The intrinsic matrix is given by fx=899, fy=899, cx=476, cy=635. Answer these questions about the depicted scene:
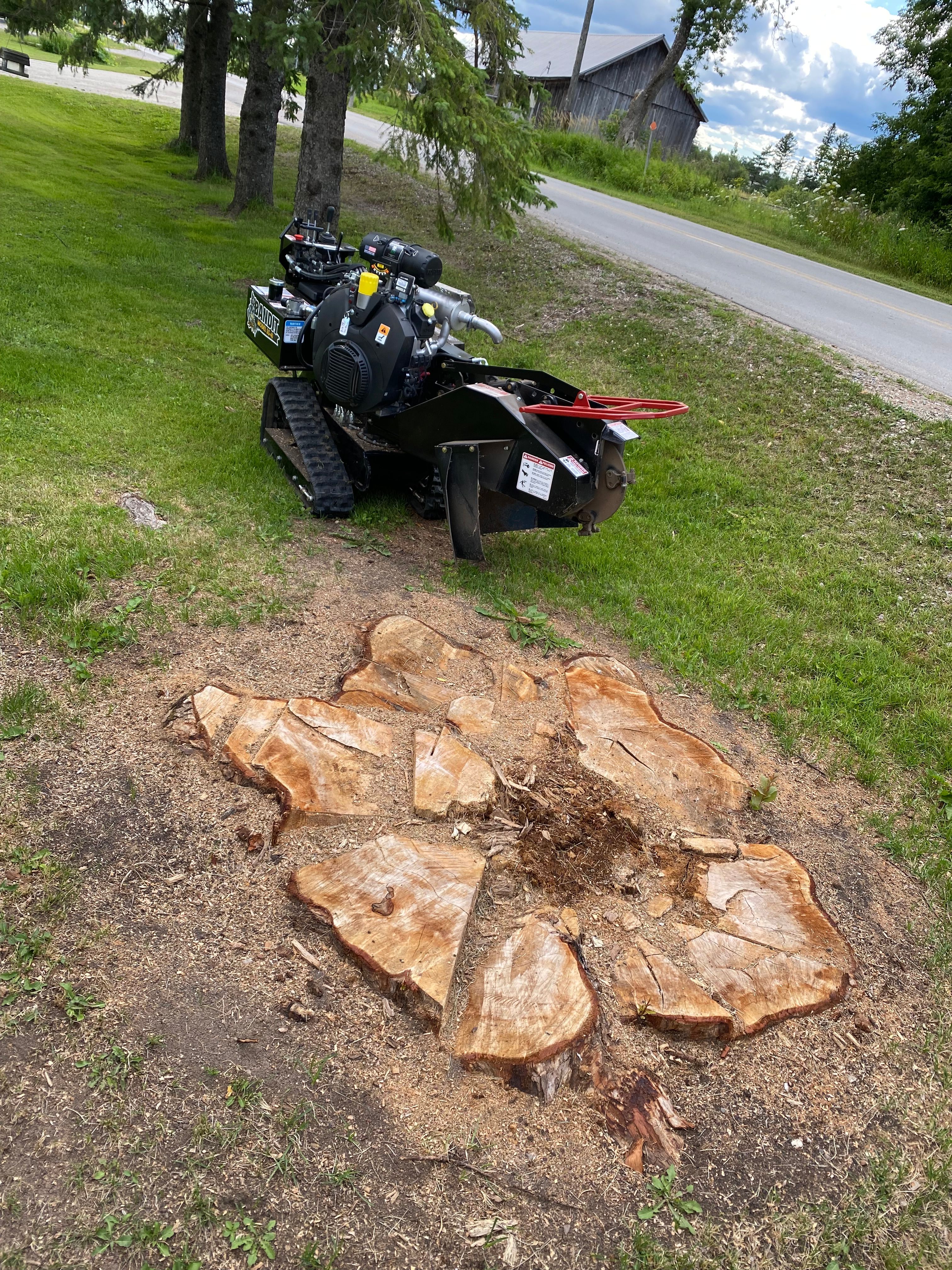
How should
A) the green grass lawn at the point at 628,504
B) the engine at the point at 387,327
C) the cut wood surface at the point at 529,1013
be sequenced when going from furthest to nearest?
the engine at the point at 387,327, the green grass lawn at the point at 628,504, the cut wood surface at the point at 529,1013

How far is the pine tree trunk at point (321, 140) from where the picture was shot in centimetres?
1077

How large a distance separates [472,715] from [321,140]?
31.5 ft

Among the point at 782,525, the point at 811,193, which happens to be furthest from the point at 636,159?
the point at 782,525

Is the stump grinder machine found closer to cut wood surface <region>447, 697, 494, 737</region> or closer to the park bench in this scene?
cut wood surface <region>447, 697, 494, 737</region>

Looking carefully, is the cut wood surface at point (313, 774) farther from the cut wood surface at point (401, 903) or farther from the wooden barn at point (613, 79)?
the wooden barn at point (613, 79)

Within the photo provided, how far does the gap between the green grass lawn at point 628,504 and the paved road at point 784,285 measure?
913 millimetres

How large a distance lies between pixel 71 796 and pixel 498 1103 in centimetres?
187

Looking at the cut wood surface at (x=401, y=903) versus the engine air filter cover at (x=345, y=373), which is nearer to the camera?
the cut wood surface at (x=401, y=903)

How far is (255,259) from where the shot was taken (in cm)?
1206

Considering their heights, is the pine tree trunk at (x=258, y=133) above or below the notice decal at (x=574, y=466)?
above

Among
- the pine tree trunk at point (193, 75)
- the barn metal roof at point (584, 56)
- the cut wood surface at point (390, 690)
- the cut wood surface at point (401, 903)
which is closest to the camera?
the cut wood surface at point (401, 903)

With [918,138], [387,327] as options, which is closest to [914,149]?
[918,138]

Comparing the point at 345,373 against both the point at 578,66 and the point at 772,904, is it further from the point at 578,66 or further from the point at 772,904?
the point at 578,66

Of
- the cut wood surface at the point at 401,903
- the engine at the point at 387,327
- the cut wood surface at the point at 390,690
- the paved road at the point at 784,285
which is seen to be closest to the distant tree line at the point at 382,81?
the engine at the point at 387,327
